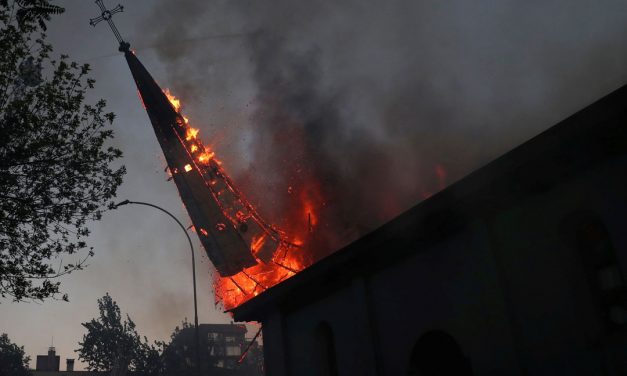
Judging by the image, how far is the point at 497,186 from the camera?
11.4 meters

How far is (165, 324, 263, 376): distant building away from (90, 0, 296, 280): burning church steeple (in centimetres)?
4928

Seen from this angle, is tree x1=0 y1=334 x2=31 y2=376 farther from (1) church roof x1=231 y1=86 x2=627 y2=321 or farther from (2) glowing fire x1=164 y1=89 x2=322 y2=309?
(1) church roof x1=231 y1=86 x2=627 y2=321

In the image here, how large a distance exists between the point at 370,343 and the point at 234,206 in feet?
48.5

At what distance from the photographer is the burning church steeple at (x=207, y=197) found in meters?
26.5

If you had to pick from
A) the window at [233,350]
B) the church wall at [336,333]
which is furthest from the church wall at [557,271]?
the window at [233,350]

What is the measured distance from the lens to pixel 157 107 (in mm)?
27234

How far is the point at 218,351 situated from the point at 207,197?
290 feet

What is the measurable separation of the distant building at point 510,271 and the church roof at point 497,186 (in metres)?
0.02

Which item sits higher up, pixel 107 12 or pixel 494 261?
pixel 107 12

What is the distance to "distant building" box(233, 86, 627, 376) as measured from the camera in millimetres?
9602

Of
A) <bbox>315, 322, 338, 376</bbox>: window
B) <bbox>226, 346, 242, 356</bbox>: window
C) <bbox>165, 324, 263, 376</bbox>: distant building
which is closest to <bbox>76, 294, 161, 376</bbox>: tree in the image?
<bbox>165, 324, 263, 376</bbox>: distant building

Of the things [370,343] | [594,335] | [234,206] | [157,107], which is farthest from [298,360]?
[157,107]

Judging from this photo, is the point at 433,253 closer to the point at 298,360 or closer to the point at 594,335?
the point at 594,335

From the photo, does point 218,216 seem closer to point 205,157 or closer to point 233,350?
point 205,157
